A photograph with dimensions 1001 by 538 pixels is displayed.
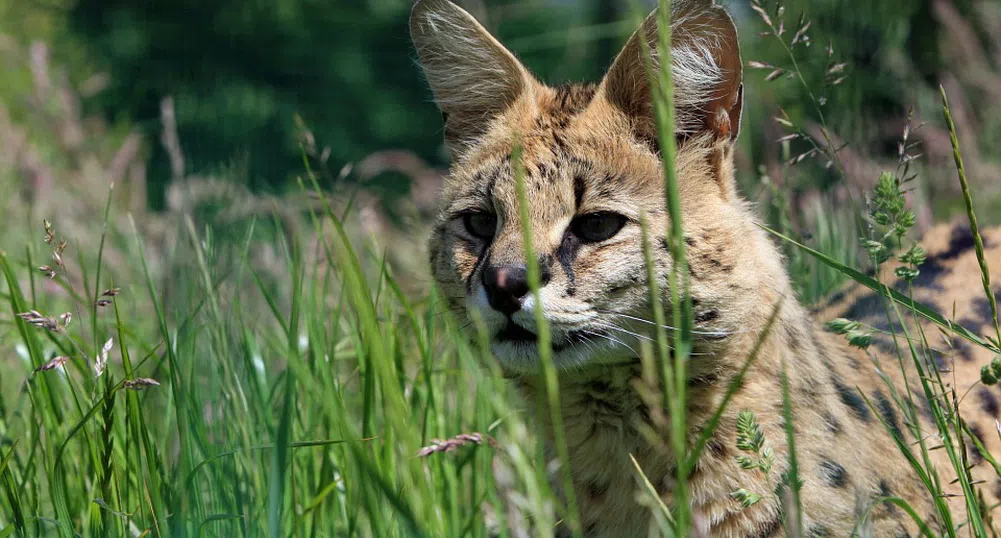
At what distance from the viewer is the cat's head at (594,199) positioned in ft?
7.86

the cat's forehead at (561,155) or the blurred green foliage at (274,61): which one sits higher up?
the blurred green foliage at (274,61)

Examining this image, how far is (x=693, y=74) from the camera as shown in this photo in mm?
2668

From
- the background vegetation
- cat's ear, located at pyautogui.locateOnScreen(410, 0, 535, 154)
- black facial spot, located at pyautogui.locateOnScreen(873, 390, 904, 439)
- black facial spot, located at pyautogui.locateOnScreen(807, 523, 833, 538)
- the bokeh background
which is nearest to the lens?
the background vegetation

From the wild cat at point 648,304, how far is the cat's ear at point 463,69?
0.02 metres

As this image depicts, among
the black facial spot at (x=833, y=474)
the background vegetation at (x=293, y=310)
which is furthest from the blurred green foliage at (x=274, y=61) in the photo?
the black facial spot at (x=833, y=474)

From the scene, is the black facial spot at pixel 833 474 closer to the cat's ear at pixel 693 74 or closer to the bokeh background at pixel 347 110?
the bokeh background at pixel 347 110

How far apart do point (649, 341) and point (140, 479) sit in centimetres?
120

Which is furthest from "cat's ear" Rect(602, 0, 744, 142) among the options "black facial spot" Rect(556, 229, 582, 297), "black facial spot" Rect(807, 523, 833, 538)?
"black facial spot" Rect(807, 523, 833, 538)

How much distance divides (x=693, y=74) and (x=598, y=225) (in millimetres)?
498

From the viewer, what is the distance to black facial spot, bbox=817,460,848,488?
2.33 m

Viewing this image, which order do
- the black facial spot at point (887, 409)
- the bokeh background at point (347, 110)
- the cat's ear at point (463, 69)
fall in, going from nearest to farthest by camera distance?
the black facial spot at point (887, 409) → the cat's ear at point (463, 69) → the bokeh background at point (347, 110)

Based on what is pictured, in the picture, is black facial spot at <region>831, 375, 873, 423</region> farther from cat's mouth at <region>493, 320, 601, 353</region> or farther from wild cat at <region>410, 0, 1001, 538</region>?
cat's mouth at <region>493, 320, 601, 353</region>

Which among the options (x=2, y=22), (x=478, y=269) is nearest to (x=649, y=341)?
(x=478, y=269)

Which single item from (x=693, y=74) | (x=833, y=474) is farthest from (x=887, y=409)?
(x=693, y=74)
